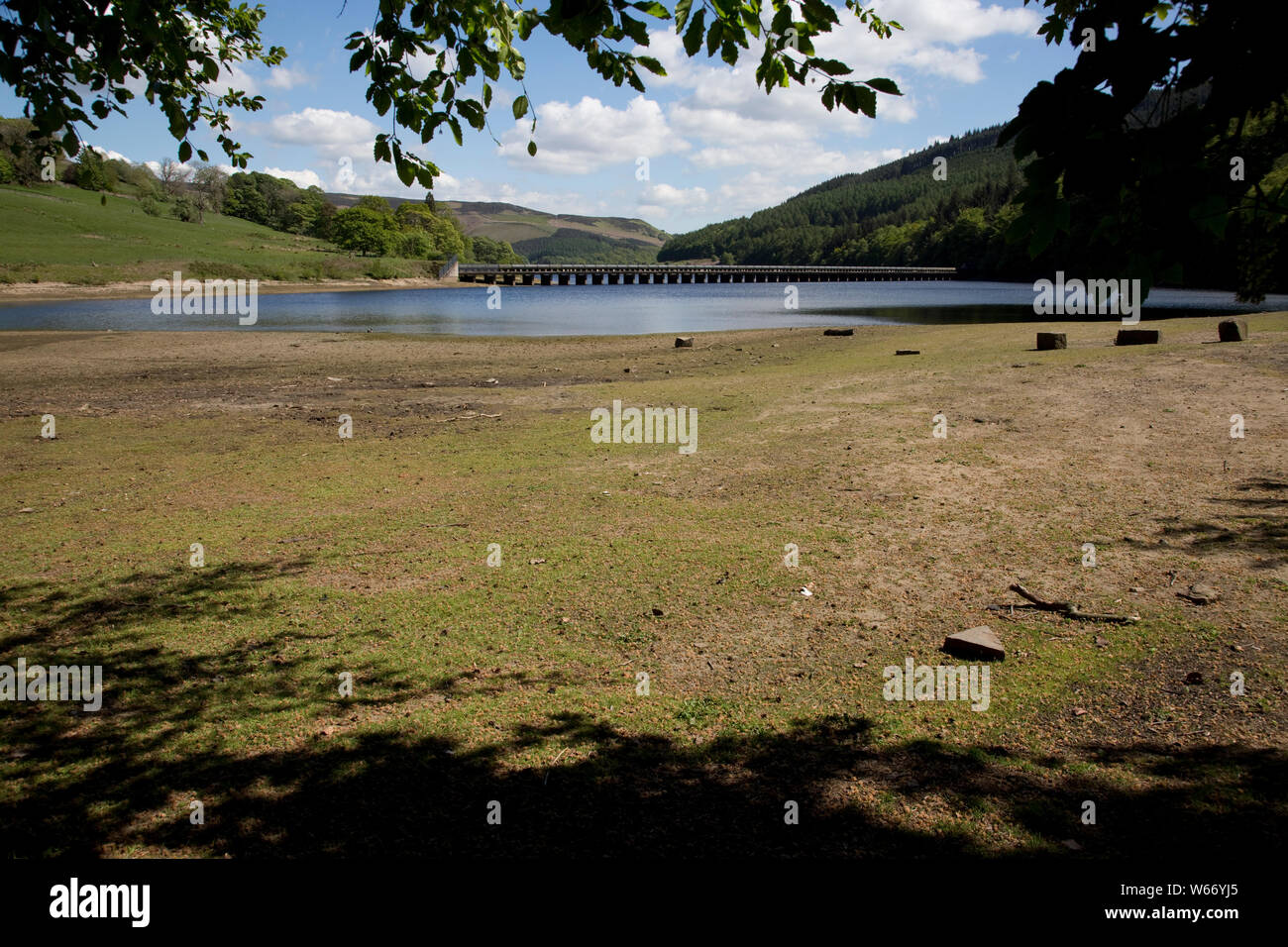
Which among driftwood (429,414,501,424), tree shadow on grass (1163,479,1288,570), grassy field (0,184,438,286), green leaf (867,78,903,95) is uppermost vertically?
grassy field (0,184,438,286)

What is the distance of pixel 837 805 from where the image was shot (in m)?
4.01

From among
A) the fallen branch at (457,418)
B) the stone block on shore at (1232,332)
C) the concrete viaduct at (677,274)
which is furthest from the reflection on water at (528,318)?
the concrete viaduct at (677,274)

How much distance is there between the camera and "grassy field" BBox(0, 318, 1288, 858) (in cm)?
394

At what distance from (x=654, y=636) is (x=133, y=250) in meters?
122

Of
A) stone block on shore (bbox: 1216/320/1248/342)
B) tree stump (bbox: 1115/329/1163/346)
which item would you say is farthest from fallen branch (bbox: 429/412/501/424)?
stone block on shore (bbox: 1216/320/1248/342)

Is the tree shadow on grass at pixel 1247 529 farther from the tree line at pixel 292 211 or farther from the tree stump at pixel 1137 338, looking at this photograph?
the tree line at pixel 292 211

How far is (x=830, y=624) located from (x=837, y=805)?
2471 mm

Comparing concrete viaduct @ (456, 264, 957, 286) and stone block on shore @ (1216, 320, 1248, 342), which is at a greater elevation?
concrete viaduct @ (456, 264, 957, 286)

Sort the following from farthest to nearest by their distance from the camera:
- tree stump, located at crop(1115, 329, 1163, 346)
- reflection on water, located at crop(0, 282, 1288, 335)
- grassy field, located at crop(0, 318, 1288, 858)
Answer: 1. reflection on water, located at crop(0, 282, 1288, 335)
2. tree stump, located at crop(1115, 329, 1163, 346)
3. grassy field, located at crop(0, 318, 1288, 858)

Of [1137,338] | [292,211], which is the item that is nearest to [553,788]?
[1137,338]

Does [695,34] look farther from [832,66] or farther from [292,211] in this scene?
[292,211]

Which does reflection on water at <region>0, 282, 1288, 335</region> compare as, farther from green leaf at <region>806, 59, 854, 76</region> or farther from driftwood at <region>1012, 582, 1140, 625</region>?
green leaf at <region>806, 59, 854, 76</region>

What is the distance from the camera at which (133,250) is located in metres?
101

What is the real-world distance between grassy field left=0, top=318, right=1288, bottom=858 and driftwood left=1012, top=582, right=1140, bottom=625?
0.17 meters
